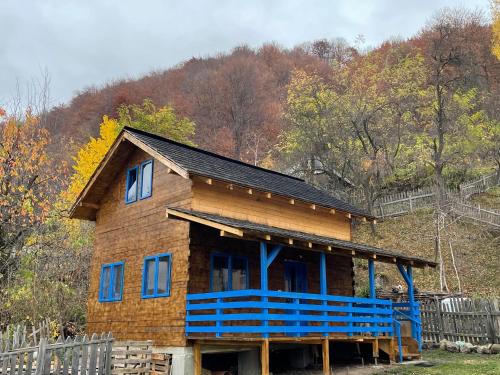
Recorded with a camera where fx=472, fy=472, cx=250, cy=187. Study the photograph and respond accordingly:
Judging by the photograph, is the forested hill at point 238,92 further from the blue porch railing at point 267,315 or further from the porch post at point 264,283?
the porch post at point 264,283

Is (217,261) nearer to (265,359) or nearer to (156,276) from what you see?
(156,276)

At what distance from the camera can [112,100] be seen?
6881 cm

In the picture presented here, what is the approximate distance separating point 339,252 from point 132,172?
8.64m

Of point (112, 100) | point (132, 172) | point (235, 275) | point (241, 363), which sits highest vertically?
point (112, 100)

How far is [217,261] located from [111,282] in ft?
16.0

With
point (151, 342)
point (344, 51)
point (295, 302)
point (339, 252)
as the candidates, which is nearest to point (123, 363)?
point (151, 342)

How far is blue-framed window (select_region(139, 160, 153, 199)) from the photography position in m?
17.2

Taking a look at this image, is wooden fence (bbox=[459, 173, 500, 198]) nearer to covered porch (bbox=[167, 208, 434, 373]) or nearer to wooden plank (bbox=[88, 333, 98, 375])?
covered porch (bbox=[167, 208, 434, 373])

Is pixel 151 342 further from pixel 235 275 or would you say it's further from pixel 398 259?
pixel 398 259

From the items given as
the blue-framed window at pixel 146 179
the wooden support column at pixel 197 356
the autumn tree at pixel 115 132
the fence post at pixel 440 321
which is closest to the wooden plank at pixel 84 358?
the wooden support column at pixel 197 356

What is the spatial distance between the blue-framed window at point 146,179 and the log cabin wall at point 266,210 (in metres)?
2.71

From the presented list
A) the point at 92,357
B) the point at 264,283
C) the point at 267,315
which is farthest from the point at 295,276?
the point at 92,357

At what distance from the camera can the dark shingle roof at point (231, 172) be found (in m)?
15.7

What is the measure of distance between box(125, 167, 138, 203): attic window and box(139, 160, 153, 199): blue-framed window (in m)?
0.46
